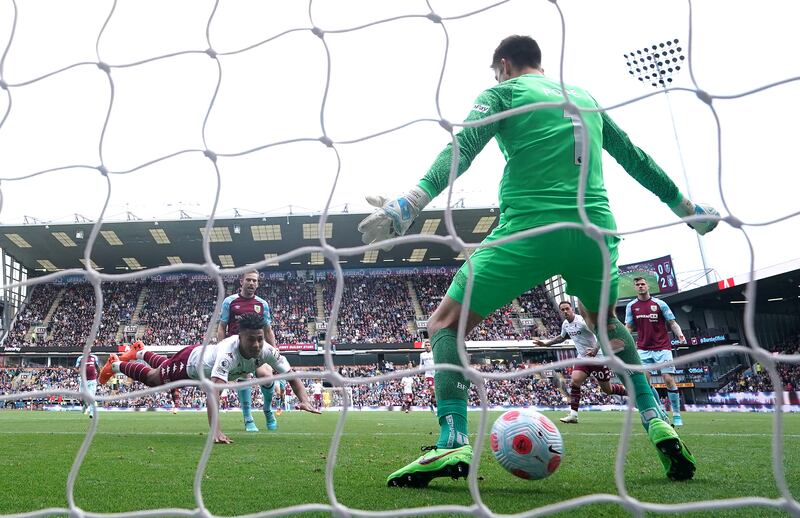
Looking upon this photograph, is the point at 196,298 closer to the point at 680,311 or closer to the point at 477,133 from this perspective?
the point at 680,311

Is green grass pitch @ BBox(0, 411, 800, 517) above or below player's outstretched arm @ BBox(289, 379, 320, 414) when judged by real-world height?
below

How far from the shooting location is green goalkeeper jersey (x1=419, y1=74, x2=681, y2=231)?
101 inches

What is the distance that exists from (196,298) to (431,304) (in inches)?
476

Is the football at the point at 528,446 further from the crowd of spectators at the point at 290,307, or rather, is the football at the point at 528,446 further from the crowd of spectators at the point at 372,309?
the crowd of spectators at the point at 372,309

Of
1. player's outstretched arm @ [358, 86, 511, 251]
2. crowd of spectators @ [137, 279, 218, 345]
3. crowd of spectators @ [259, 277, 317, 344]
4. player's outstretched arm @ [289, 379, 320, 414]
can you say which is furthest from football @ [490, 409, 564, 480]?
crowd of spectators @ [137, 279, 218, 345]

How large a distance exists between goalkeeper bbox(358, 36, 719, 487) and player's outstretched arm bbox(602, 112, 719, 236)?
164 mm

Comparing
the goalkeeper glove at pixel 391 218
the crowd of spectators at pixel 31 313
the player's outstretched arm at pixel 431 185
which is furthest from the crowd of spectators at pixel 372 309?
the goalkeeper glove at pixel 391 218

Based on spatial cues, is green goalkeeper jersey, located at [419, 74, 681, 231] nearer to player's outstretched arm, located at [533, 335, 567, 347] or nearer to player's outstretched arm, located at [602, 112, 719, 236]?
player's outstretched arm, located at [602, 112, 719, 236]

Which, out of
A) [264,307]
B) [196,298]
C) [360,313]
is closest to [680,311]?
[360,313]

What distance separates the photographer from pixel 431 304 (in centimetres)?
3209

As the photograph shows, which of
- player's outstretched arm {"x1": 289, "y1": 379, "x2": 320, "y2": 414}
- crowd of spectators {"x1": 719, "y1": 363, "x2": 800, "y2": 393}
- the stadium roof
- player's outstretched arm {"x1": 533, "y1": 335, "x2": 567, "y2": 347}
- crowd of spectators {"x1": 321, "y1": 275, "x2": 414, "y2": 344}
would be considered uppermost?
the stadium roof

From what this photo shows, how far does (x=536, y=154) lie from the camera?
2.65 meters

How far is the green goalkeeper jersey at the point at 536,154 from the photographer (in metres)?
2.56

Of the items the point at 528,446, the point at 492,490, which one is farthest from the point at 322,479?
the point at 528,446
